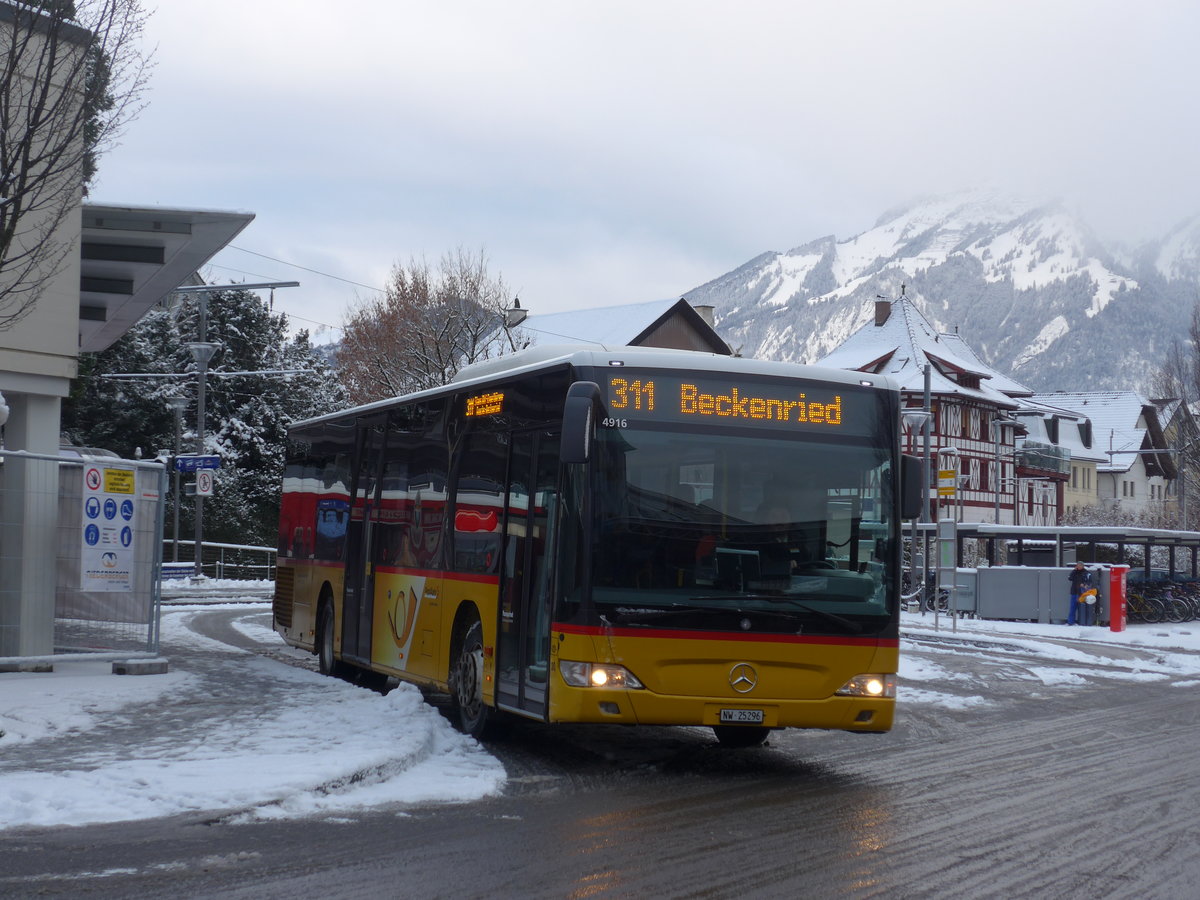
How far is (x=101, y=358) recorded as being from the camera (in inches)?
1821

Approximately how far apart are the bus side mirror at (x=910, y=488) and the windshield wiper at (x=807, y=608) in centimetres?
88

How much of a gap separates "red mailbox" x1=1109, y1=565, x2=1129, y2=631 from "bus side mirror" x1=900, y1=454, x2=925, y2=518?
24229mm

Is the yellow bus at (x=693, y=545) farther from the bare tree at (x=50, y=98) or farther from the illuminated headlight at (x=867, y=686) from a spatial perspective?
Answer: the bare tree at (x=50, y=98)

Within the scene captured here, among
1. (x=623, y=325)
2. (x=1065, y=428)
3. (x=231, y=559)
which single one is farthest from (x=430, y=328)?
(x=1065, y=428)

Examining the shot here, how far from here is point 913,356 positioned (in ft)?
267

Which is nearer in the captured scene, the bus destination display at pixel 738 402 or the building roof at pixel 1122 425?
the bus destination display at pixel 738 402

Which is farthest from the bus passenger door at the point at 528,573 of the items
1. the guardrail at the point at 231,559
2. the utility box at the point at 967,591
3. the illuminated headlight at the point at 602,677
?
the guardrail at the point at 231,559

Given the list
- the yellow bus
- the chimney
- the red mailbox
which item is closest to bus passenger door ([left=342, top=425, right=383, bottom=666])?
the yellow bus

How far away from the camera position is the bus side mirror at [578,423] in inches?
385

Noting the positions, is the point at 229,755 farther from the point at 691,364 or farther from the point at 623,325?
the point at 623,325

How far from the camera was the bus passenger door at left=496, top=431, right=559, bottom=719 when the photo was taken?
10.7m

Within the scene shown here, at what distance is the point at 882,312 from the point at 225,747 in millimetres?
79173

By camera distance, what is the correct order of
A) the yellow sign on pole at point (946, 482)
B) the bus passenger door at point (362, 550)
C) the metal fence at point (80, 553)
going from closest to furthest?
the metal fence at point (80, 553), the bus passenger door at point (362, 550), the yellow sign on pole at point (946, 482)

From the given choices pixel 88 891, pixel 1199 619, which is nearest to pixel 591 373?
pixel 88 891
